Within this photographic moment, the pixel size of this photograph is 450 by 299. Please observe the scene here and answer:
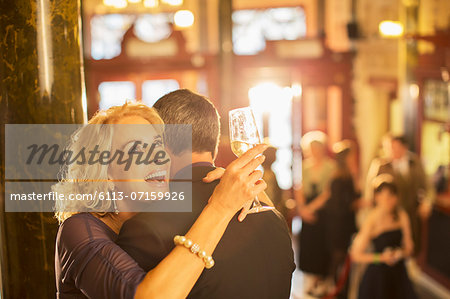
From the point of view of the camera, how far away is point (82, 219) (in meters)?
1.27

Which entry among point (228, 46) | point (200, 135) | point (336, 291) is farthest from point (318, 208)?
point (200, 135)

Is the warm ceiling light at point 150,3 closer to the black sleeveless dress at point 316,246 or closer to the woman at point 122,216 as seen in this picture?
the black sleeveless dress at point 316,246

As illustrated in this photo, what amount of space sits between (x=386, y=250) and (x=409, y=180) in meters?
1.14

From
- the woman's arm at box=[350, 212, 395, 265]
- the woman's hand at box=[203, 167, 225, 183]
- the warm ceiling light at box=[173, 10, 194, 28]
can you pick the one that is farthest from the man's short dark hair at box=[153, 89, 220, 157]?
the warm ceiling light at box=[173, 10, 194, 28]

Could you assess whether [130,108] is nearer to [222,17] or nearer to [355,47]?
[222,17]

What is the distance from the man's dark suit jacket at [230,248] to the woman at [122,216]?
0.21 ft

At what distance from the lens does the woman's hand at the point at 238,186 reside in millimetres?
1163

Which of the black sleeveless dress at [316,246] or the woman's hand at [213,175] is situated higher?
the woman's hand at [213,175]

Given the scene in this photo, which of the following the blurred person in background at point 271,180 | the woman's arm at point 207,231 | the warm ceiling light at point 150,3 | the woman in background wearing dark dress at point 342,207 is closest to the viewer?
the woman's arm at point 207,231

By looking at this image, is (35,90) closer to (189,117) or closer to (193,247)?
A: (189,117)

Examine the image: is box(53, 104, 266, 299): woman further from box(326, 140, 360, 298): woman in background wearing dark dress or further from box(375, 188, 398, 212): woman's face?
box(326, 140, 360, 298): woman in background wearing dark dress

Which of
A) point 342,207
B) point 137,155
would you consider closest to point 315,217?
point 342,207

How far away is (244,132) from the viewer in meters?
1.35

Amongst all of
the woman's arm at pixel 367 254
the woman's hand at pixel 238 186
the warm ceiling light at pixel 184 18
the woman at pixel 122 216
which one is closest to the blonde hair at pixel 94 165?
the woman at pixel 122 216
